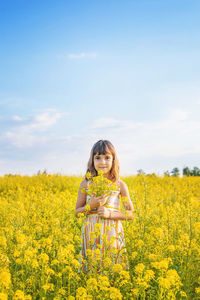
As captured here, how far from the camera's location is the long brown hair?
3.12 m

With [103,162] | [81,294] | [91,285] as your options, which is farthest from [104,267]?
[103,162]

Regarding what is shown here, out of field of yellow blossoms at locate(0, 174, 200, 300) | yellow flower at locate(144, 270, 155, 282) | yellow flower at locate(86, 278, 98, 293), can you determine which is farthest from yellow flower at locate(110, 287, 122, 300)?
yellow flower at locate(144, 270, 155, 282)

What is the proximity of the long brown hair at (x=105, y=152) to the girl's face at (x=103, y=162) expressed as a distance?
0.04m

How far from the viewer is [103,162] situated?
10.1ft

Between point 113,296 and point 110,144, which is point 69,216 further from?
→ point 113,296

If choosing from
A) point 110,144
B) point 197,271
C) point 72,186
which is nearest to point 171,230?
point 197,271

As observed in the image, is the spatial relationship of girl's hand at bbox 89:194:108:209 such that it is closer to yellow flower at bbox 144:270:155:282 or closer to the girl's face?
the girl's face

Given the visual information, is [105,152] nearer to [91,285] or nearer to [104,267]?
[104,267]

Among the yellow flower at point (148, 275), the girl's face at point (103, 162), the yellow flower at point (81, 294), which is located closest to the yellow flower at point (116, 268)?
the yellow flower at point (148, 275)

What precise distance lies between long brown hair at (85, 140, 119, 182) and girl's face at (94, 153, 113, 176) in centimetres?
4

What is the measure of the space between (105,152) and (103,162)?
0.36 feet

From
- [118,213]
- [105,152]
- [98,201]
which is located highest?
[105,152]

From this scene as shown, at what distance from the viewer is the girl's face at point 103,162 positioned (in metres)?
3.08

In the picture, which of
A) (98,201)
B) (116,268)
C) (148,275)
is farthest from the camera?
(98,201)
